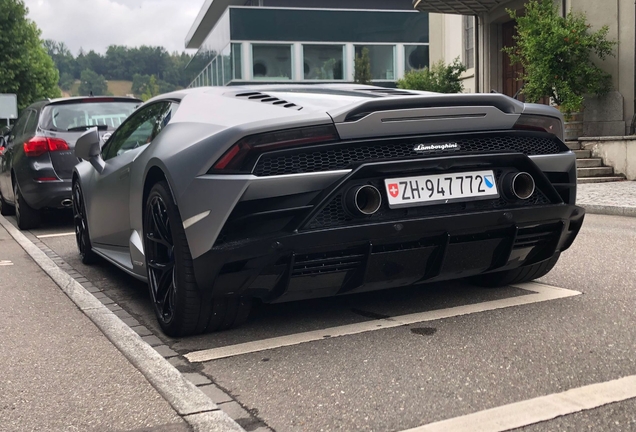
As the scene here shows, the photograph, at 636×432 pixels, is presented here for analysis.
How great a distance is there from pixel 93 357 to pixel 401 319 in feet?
4.89

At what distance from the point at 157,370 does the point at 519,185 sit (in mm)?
1863

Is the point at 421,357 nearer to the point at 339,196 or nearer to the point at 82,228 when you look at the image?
the point at 339,196

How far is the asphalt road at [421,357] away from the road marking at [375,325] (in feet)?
0.10

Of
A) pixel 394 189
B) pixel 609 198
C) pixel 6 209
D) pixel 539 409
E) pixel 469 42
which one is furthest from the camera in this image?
pixel 469 42

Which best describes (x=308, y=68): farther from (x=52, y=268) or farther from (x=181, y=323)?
(x=181, y=323)

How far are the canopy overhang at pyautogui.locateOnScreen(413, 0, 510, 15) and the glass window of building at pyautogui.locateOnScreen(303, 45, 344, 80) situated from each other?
1552 cm

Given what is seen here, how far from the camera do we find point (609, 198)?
34.7ft

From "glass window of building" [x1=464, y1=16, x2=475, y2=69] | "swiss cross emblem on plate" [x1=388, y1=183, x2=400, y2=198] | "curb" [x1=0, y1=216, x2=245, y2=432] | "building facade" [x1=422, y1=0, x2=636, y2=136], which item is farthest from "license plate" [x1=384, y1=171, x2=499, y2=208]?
"glass window of building" [x1=464, y1=16, x2=475, y2=69]

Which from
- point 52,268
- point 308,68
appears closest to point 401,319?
point 52,268

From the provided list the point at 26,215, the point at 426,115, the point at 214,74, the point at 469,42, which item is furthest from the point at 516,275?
the point at 214,74

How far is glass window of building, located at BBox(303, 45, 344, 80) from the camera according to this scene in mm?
35312

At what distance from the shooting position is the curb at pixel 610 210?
9.34 meters

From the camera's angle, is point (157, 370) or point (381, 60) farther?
point (381, 60)

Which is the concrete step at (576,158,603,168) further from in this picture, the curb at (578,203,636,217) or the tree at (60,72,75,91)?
the tree at (60,72,75,91)
